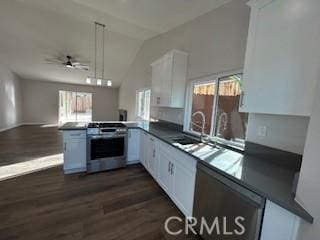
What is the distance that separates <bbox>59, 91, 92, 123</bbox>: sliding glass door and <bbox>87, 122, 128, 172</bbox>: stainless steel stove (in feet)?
23.3

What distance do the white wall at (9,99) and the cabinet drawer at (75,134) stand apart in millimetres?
5671

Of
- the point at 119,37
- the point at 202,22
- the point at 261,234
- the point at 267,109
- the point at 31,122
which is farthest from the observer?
the point at 31,122

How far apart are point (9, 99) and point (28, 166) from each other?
5.62 metres

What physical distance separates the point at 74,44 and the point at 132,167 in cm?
440

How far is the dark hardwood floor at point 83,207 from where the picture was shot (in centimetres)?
163

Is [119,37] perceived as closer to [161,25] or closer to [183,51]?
[161,25]

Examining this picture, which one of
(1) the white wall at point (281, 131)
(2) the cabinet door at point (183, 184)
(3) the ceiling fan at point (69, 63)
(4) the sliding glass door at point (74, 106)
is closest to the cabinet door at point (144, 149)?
(2) the cabinet door at point (183, 184)

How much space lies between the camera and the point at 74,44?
4.84m

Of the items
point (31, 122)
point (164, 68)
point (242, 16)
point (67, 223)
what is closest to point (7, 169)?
point (67, 223)

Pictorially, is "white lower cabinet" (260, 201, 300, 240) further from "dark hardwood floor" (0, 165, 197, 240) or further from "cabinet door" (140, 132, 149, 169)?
"cabinet door" (140, 132, 149, 169)

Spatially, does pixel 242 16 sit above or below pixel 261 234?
above

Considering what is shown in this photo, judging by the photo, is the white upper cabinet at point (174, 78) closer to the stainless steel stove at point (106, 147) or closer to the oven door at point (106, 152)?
the stainless steel stove at point (106, 147)

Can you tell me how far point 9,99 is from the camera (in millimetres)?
6594

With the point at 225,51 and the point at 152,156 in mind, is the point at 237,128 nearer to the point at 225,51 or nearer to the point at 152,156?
the point at 225,51
